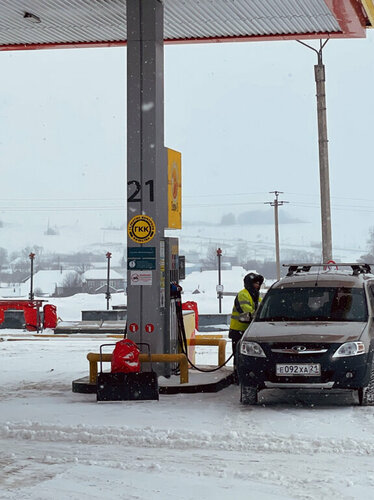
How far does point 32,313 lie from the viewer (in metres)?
32.2

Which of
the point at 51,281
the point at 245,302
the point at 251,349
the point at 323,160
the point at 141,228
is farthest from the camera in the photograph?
the point at 51,281

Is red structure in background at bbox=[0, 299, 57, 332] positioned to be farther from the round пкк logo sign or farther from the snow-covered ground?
the round пкк logo sign

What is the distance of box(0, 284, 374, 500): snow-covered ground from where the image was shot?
699cm

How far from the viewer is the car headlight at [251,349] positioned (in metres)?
11.1

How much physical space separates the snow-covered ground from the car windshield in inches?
42.6

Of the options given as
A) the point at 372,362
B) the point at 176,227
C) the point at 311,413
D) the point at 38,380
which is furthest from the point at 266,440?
the point at 38,380

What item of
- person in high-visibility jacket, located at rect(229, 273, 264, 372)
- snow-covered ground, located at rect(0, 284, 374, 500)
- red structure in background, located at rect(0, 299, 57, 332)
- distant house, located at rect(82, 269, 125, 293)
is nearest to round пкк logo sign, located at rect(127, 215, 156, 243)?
person in high-visibility jacket, located at rect(229, 273, 264, 372)

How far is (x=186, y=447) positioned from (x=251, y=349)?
108 inches

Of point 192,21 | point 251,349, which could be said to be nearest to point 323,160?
point 192,21

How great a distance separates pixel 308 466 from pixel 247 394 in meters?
3.51

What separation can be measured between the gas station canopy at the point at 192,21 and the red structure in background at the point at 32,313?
1613 cm

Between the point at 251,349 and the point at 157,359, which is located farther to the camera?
the point at 157,359

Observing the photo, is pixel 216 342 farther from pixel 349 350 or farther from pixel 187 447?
pixel 187 447

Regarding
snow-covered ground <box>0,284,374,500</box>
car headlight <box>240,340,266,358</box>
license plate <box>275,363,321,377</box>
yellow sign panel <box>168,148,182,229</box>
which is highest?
yellow sign panel <box>168,148,182,229</box>
